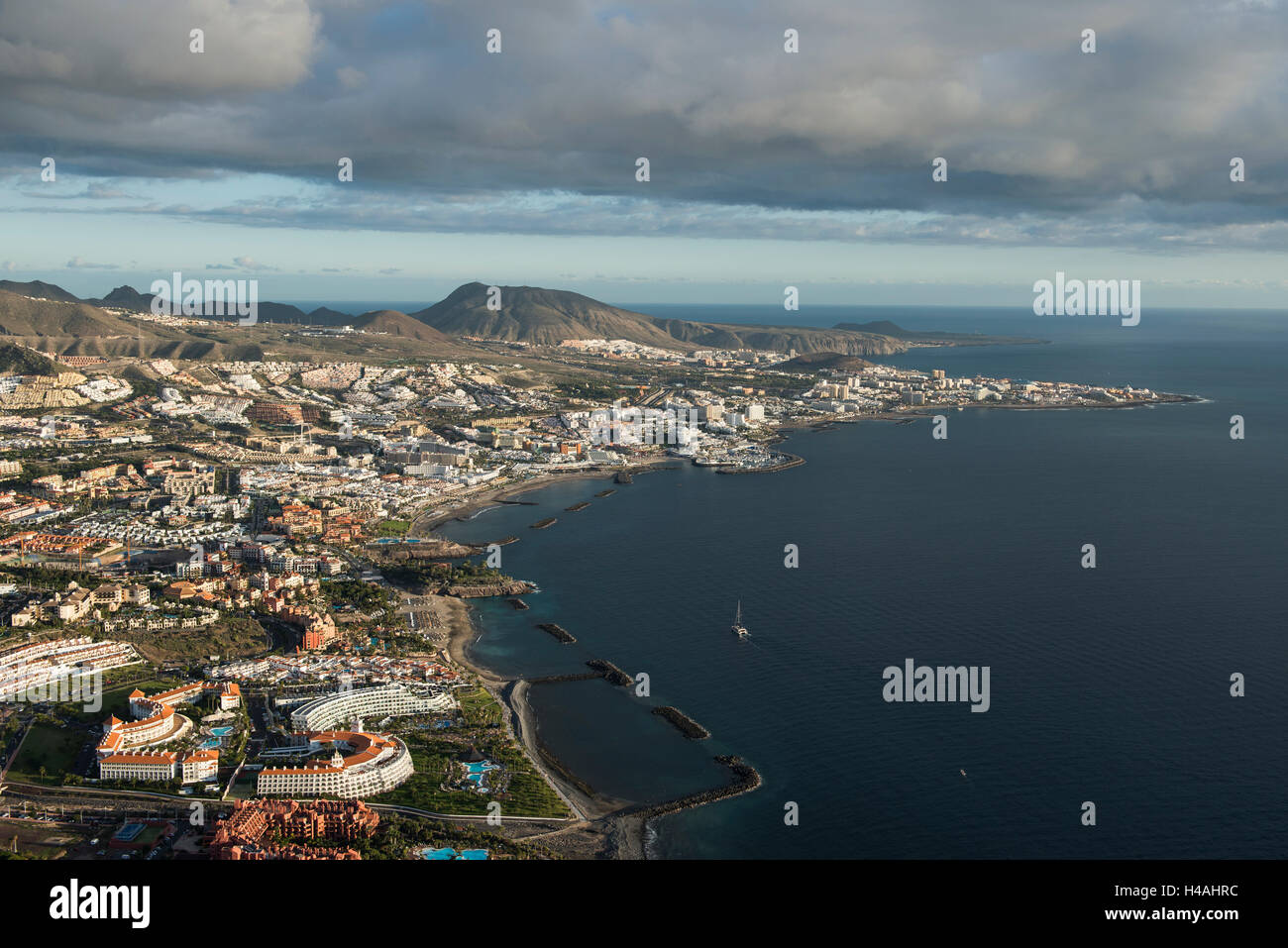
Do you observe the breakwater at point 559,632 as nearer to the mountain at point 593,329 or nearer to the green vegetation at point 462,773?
the green vegetation at point 462,773

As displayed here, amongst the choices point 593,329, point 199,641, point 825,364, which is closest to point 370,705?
point 199,641

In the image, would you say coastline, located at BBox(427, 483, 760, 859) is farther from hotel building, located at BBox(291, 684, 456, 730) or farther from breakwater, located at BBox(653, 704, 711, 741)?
hotel building, located at BBox(291, 684, 456, 730)

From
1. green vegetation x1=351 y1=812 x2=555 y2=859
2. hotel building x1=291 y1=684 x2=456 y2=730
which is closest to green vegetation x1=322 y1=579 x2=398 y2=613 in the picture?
hotel building x1=291 y1=684 x2=456 y2=730

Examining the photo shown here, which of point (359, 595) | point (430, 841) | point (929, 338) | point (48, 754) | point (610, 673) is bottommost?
point (430, 841)

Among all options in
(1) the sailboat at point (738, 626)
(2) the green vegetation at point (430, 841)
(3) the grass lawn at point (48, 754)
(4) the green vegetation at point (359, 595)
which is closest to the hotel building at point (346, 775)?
(2) the green vegetation at point (430, 841)

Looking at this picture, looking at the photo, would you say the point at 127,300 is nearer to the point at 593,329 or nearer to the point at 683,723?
the point at 593,329
